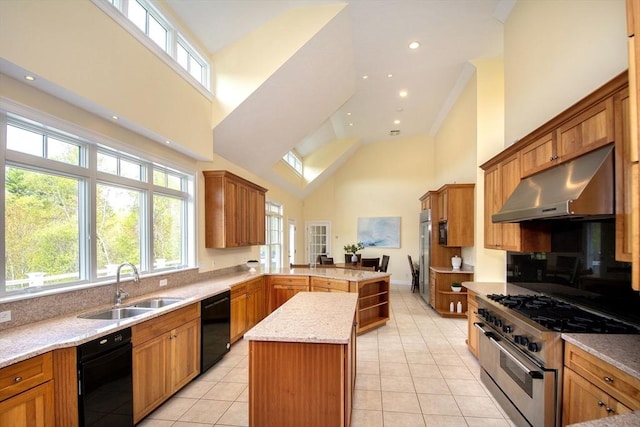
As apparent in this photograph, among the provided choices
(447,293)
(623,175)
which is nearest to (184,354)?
(623,175)

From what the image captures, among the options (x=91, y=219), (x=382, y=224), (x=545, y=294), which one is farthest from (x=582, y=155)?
(x=382, y=224)

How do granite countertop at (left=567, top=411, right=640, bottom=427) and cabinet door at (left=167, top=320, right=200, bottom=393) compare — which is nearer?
granite countertop at (left=567, top=411, right=640, bottom=427)

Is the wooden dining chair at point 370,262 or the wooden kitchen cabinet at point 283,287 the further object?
the wooden dining chair at point 370,262

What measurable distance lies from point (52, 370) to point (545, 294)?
408 cm

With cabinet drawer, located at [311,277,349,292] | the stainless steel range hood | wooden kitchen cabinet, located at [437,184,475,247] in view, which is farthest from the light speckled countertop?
wooden kitchen cabinet, located at [437,184,475,247]

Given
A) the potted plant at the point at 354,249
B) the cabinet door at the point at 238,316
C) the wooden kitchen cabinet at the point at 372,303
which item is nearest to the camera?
the cabinet door at the point at 238,316

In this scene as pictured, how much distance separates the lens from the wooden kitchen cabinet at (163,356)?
2377mm

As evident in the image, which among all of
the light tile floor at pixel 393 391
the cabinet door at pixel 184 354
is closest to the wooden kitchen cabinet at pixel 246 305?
the light tile floor at pixel 393 391

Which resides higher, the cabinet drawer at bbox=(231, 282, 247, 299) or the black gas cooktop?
the black gas cooktop

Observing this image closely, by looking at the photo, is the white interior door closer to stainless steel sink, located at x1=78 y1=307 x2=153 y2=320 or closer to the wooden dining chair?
the wooden dining chair

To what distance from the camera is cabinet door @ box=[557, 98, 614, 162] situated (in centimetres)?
189

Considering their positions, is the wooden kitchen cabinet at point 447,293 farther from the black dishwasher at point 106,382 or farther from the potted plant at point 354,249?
the black dishwasher at point 106,382

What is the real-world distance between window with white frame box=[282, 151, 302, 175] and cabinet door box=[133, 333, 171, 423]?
239 inches

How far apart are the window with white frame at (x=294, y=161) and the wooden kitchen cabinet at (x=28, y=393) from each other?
6.80 meters
